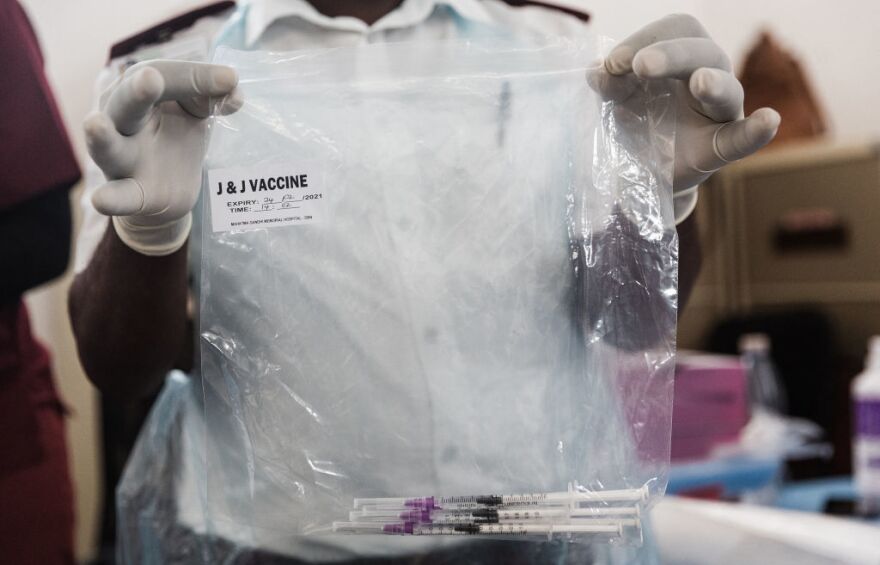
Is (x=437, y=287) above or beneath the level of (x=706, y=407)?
above

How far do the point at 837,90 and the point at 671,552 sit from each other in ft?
8.46

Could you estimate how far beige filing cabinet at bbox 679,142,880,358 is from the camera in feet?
8.05

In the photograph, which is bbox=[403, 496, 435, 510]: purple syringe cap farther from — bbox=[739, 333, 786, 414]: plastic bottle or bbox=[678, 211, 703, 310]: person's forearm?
bbox=[739, 333, 786, 414]: plastic bottle

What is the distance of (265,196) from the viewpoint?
0.59 meters

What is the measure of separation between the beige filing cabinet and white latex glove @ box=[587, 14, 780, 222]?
1830 mm

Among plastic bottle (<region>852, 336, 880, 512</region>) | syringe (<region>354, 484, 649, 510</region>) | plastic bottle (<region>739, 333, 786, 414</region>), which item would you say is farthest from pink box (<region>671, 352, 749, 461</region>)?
syringe (<region>354, 484, 649, 510</region>)

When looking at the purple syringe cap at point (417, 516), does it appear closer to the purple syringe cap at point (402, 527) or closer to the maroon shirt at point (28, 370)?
the purple syringe cap at point (402, 527)

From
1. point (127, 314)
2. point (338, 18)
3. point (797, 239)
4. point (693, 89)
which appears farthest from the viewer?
point (797, 239)

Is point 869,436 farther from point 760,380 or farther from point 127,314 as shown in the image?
point 127,314

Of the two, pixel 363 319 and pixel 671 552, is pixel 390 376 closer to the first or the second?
pixel 363 319

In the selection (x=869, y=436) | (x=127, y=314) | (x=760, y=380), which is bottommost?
(x=760, y=380)

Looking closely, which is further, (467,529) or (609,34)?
(609,34)

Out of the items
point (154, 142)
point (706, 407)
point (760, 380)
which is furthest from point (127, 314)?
point (760, 380)

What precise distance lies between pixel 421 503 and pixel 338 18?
1.70 feet
